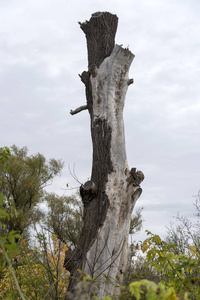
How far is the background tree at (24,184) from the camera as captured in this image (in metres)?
23.3

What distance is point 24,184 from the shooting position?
24.2m

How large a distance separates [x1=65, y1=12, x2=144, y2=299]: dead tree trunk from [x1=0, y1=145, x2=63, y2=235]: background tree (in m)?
17.2

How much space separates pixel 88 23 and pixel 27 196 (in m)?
18.7

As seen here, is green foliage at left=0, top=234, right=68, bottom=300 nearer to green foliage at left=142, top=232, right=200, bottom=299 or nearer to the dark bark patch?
green foliage at left=142, top=232, right=200, bottom=299

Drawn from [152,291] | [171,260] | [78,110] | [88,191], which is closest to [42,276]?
[88,191]

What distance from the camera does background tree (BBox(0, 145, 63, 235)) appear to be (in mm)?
23344

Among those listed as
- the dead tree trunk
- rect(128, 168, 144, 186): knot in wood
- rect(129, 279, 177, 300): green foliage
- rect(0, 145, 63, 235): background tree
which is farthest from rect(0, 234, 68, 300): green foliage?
rect(0, 145, 63, 235): background tree

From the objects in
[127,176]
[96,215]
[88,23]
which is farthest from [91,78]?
[96,215]

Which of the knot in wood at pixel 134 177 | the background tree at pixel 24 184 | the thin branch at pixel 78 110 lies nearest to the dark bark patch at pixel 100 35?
the thin branch at pixel 78 110

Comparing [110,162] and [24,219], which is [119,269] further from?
[24,219]

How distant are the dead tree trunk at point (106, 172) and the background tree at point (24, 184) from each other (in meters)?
17.2

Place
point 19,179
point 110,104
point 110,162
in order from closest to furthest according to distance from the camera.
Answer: point 110,162 < point 110,104 < point 19,179

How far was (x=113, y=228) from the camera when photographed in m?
5.68

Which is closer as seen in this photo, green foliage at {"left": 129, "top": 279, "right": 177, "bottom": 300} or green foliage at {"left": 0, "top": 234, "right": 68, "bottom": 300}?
green foliage at {"left": 129, "top": 279, "right": 177, "bottom": 300}
